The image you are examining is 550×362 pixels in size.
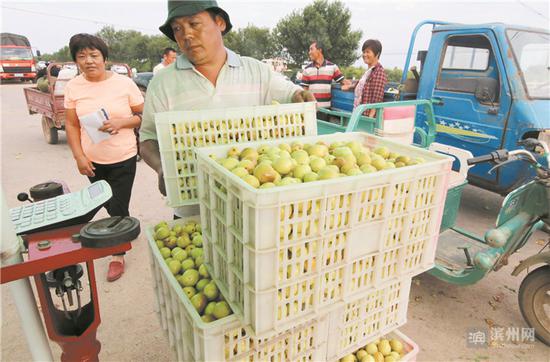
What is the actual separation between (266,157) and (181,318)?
83 centimetres

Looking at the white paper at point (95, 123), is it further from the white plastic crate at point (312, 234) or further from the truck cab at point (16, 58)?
the truck cab at point (16, 58)

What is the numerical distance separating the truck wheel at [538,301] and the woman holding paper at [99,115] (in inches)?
144

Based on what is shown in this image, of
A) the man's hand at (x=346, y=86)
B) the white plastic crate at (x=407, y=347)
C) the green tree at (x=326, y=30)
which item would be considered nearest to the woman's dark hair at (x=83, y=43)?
the white plastic crate at (x=407, y=347)

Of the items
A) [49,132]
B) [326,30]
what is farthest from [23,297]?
[326,30]

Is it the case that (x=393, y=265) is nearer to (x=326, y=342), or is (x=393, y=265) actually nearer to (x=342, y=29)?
(x=326, y=342)

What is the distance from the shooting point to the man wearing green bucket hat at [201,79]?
2.04 metres

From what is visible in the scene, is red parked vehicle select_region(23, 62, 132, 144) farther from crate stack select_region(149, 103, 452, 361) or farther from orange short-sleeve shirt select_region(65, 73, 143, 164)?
crate stack select_region(149, 103, 452, 361)

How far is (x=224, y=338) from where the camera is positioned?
4.62ft

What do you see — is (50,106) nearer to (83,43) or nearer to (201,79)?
(83,43)

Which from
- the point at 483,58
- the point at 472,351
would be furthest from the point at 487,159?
the point at 483,58

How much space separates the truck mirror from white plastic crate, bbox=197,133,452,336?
11.7ft

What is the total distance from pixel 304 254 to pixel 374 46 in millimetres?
4852

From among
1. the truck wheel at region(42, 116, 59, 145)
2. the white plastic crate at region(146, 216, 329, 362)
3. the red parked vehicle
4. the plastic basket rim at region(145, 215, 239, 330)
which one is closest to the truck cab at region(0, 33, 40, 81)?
the red parked vehicle

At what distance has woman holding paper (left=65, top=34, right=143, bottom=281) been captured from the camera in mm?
3031
